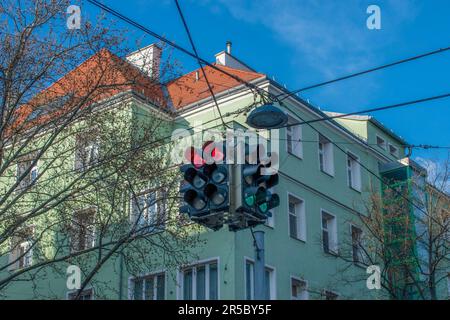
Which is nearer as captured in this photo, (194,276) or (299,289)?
(194,276)

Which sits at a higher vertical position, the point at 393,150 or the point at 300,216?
the point at 393,150

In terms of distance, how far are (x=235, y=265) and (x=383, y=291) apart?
717 cm

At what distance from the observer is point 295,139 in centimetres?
2886

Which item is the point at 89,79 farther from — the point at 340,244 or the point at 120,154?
the point at 340,244

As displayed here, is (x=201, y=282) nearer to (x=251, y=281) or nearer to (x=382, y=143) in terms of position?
(x=251, y=281)

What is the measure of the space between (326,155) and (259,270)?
19.1 metres

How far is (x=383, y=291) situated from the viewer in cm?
2883

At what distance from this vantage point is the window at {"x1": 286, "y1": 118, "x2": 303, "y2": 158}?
2842 centimetres

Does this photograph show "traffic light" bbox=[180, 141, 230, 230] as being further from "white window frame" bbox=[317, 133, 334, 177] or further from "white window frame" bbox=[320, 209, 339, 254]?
"white window frame" bbox=[317, 133, 334, 177]

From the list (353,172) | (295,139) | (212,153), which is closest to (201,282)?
(295,139)

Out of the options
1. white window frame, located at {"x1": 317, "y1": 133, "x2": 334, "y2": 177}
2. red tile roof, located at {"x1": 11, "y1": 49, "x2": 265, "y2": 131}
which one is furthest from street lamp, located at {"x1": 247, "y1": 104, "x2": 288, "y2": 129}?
white window frame, located at {"x1": 317, "y1": 133, "x2": 334, "y2": 177}

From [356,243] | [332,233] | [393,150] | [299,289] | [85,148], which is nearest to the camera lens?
[85,148]
